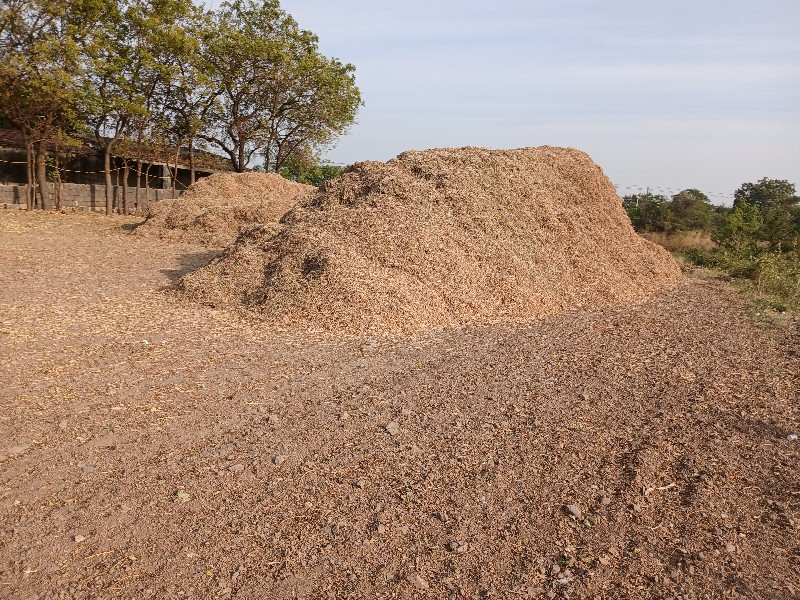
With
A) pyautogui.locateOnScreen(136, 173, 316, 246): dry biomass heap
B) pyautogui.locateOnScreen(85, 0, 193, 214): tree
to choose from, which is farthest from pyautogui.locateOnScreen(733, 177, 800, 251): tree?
pyautogui.locateOnScreen(85, 0, 193, 214): tree

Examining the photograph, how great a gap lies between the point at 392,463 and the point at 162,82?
21.0 metres

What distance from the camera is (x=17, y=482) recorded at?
358 cm

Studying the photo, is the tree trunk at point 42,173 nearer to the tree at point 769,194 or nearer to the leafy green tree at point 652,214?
the leafy green tree at point 652,214

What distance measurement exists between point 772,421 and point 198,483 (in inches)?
158

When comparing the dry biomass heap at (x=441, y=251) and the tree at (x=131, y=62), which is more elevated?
the tree at (x=131, y=62)

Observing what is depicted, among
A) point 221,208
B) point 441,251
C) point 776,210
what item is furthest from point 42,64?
point 776,210

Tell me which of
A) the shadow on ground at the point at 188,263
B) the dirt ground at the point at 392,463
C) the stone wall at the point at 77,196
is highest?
the stone wall at the point at 77,196

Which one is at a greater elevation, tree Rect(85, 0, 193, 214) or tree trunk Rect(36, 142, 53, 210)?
tree Rect(85, 0, 193, 214)

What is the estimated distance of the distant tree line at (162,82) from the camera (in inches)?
701

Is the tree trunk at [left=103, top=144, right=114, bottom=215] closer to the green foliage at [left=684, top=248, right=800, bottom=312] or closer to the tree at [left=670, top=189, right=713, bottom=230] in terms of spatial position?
the green foliage at [left=684, top=248, right=800, bottom=312]

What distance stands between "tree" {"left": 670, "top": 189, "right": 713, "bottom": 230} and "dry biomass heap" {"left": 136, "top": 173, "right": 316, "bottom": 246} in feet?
39.3

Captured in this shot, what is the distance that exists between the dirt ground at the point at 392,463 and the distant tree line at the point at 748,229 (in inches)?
191

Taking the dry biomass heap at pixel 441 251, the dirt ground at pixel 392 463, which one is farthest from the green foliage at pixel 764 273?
the dirt ground at pixel 392 463

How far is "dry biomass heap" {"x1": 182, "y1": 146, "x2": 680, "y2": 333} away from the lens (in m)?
7.64
